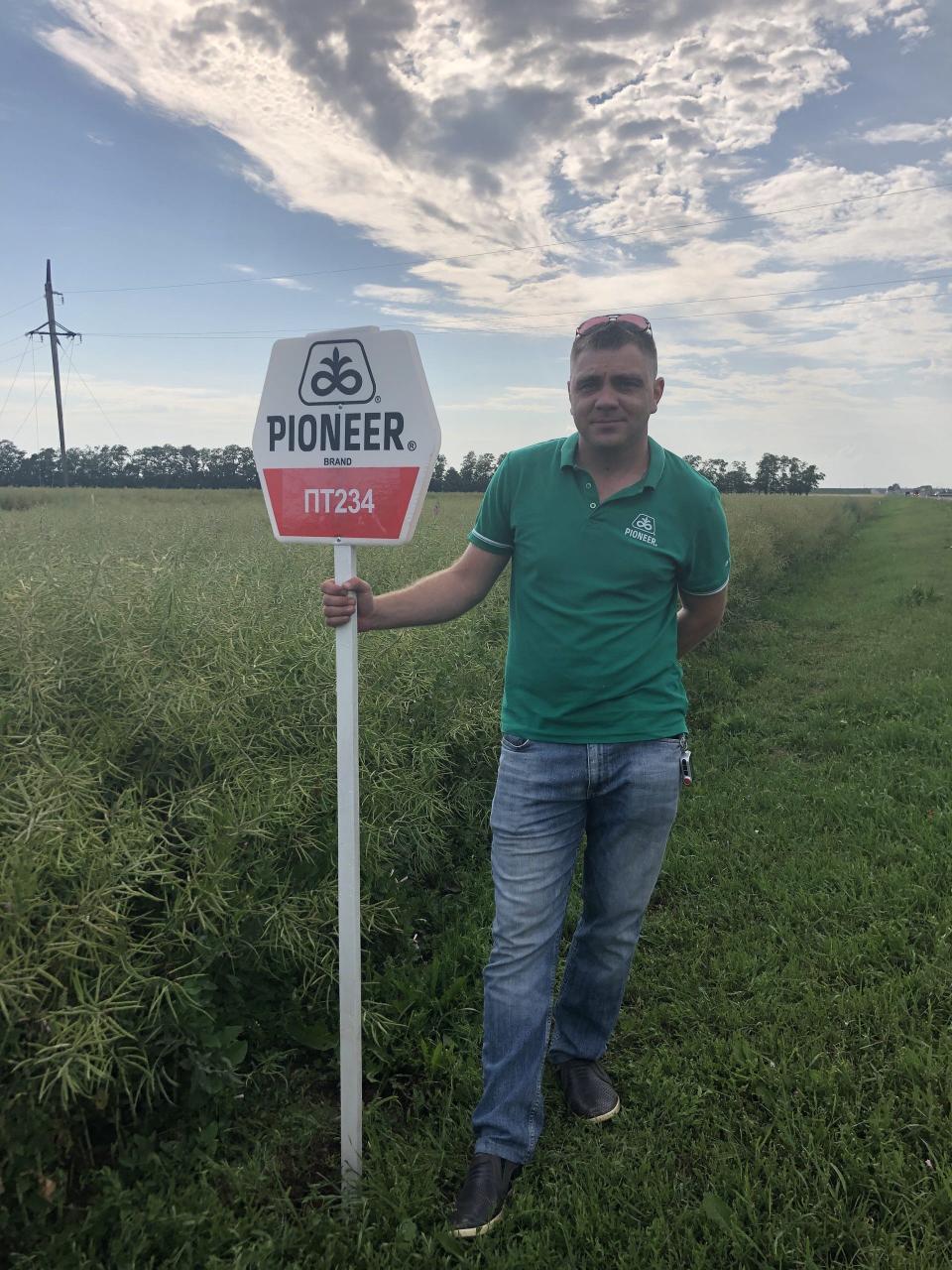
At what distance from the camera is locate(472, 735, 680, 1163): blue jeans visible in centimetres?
233

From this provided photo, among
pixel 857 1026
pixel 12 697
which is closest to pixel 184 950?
pixel 12 697

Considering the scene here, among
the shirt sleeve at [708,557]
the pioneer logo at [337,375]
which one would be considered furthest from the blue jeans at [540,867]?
the pioneer logo at [337,375]

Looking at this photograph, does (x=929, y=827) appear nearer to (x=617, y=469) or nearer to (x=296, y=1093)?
(x=617, y=469)

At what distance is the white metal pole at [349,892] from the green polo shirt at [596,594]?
50 cm

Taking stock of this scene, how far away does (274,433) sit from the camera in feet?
7.62

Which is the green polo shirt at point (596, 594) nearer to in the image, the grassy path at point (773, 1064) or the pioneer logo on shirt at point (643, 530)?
the pioneer logo on shirt at point (643, 530)

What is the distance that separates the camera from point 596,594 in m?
2.38

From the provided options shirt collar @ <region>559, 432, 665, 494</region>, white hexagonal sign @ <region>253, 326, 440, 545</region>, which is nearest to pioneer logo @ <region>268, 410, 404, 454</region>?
white hexagonal sign @ <region>253, 326, 440, 545</region>

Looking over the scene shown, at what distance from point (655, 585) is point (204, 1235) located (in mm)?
2113

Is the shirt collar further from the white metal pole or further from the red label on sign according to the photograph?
the white metal pole

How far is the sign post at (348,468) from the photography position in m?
2.17

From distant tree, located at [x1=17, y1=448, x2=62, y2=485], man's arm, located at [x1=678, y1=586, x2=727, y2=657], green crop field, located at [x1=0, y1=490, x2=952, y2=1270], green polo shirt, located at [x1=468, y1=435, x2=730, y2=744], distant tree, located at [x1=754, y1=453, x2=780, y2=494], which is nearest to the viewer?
green crop field, located at [x1=0, y1=490, x2=952, y2=1270]

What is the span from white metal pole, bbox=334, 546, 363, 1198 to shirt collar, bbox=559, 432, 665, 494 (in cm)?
69

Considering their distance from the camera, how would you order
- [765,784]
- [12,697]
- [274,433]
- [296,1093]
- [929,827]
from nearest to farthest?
[274,433]
[296,1093]
[12,697]
[929,827]
[765,784]
